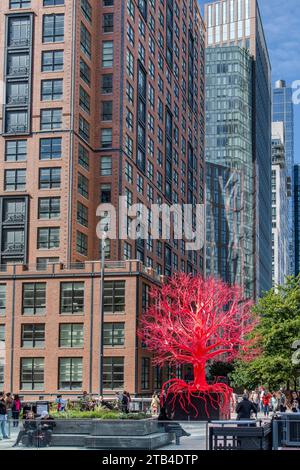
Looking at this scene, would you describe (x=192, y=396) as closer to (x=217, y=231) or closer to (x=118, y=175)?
(x=118, y=175)

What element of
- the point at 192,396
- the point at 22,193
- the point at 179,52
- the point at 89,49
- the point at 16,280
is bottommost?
the point at 192,396

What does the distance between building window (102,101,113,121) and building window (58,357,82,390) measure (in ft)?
81.4

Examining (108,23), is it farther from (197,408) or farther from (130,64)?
(197,408)

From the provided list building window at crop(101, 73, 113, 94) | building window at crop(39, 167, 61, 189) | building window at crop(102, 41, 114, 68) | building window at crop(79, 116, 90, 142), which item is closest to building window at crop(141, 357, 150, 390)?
building window at crop(39, 167, 61, 189)

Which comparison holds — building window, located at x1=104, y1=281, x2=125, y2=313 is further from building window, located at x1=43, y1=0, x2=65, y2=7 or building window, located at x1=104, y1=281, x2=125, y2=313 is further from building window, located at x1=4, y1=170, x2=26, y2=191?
building window, located at x1=43, y1=0, x2=65, y2=7

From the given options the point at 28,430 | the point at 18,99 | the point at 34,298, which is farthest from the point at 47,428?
the point at 18,99

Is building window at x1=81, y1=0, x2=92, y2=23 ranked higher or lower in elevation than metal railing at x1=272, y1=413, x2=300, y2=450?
higher

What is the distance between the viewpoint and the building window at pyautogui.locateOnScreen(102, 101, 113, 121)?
75938 millimetres

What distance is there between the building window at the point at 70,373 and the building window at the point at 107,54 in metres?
29.5

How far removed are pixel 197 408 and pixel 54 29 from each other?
4455cm

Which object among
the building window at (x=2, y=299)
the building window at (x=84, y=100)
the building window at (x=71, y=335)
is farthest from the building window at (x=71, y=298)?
the building window at (x=84, y=100)
